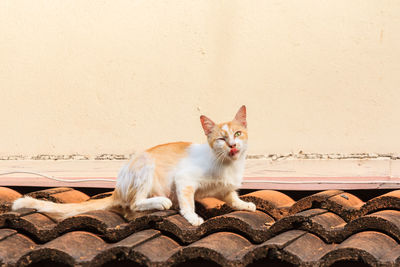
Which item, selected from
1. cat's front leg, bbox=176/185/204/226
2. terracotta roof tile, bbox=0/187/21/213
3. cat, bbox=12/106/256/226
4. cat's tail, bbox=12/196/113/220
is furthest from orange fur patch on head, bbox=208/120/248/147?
terracotta roof tile, bbox=0/187/21/213

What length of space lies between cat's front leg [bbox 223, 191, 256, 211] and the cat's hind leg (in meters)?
0.34

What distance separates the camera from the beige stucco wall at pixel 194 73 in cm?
315

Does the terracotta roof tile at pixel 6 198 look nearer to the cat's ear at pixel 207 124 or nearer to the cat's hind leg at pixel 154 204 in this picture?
the cat's hind leg at pixel 154 204

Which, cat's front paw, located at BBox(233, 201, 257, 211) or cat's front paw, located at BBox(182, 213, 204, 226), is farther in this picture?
cat's front paw, located at BBox(233, 201, 257, 211)

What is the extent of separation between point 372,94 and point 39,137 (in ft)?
7.51

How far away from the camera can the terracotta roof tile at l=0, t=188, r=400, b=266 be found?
1769 mm

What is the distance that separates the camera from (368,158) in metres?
3.08

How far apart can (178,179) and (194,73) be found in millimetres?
1073

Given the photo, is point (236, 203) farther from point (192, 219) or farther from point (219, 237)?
point (219, 237)

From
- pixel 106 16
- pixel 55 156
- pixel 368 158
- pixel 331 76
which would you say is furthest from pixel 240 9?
pixel 55 156

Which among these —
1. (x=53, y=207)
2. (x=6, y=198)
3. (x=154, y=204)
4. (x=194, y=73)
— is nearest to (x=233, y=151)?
(x=154, y=204)

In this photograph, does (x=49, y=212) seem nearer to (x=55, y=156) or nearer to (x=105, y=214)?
(x=105, y=214)

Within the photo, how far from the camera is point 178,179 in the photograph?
8.40 feet

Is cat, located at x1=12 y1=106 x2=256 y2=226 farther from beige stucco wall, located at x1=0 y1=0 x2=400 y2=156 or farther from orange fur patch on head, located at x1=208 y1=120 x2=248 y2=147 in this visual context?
beige stucco wall, located at x1=0 y1=0 x2=400 y2=156
